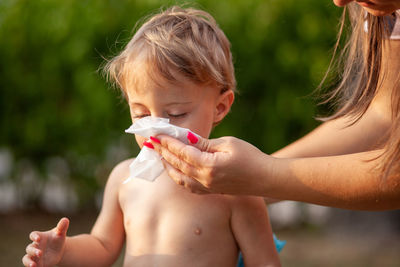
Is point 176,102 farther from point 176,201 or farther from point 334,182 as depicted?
point 334,182

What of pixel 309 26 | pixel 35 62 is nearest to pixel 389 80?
pixel 309 26

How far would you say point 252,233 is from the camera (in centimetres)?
239

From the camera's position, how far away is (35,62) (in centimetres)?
570

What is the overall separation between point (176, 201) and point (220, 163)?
492mm

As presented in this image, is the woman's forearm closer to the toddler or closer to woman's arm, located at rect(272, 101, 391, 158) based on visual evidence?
the toddler

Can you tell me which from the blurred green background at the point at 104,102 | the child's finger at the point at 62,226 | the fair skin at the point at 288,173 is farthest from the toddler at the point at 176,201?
the blurred green background at the point at 104,102

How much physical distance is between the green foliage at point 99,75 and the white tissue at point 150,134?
2.91m

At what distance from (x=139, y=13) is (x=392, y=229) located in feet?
11.4

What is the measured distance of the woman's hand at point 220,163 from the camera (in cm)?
212

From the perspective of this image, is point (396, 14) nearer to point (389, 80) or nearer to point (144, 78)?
point (389, 80)

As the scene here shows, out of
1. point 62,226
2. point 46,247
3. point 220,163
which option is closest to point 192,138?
point 220,163

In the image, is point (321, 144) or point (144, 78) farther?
point (321, 144)

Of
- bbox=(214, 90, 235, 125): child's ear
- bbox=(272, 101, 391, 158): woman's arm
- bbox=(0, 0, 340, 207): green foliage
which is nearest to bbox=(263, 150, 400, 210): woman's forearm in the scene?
bbox=(214, 90, 235, 125): child's ear

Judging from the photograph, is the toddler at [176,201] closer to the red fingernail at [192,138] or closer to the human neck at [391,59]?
the red fingernail at [192,138]
